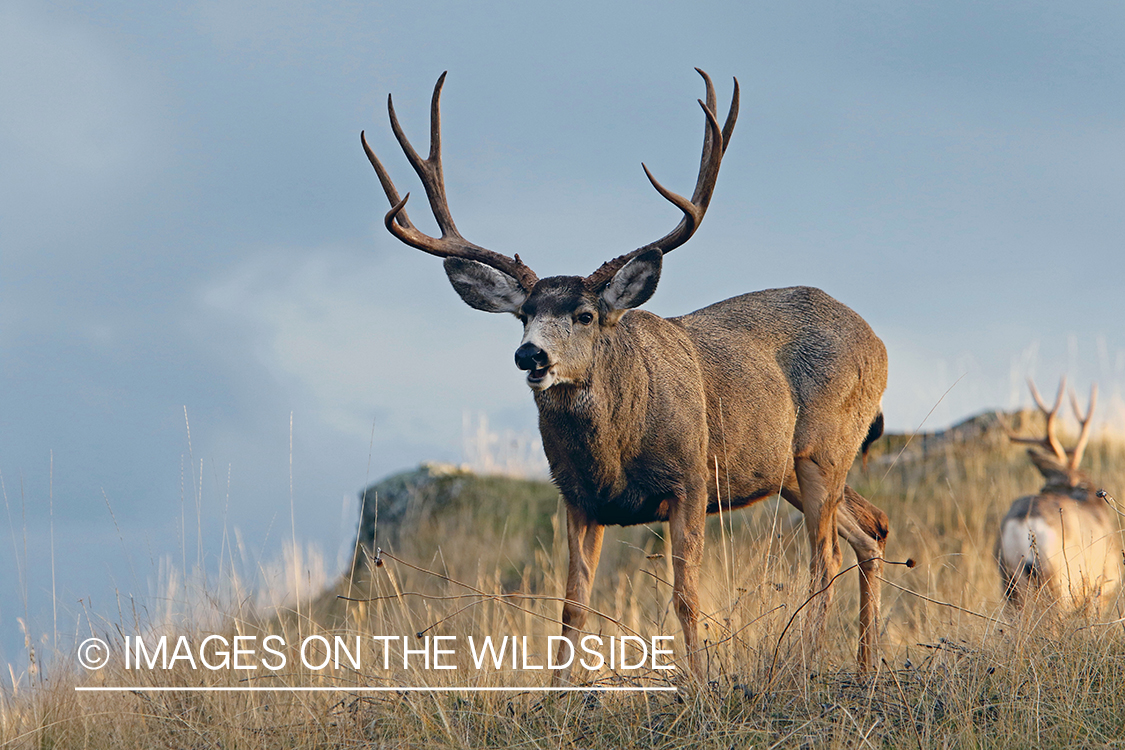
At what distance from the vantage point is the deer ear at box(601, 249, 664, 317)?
550 centimetres

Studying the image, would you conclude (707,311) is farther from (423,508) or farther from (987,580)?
(423,508)

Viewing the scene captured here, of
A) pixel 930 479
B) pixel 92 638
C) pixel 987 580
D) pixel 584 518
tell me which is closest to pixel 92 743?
pixel 92 638

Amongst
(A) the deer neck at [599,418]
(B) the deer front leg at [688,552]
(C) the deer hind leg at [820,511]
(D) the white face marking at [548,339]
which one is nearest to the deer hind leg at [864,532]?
(C) the deer hind leg at [820,511]

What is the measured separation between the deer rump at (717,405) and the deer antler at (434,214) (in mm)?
765

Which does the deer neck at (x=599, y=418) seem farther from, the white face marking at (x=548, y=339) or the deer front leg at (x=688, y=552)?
the deer front leg at (x=688, y=552)

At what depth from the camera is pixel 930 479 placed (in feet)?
47.7

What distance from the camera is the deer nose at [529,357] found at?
5.05 metres

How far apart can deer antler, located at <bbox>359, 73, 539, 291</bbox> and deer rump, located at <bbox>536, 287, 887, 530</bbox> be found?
2.51ft

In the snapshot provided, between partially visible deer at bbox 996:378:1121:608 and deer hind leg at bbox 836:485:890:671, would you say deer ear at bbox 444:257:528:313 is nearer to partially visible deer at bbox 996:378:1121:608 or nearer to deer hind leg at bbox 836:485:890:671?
deer hind leg at bbox 836:485:890:671

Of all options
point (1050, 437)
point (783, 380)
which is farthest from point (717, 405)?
point (1050, 437)

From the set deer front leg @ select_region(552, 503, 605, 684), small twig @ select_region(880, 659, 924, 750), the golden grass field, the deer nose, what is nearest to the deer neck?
deer front leg @ select_region(552, 503, 605, 684)

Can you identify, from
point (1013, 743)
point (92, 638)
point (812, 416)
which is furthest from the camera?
point (812, 416)

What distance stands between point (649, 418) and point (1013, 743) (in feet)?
7.91

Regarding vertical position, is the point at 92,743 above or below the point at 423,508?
below
